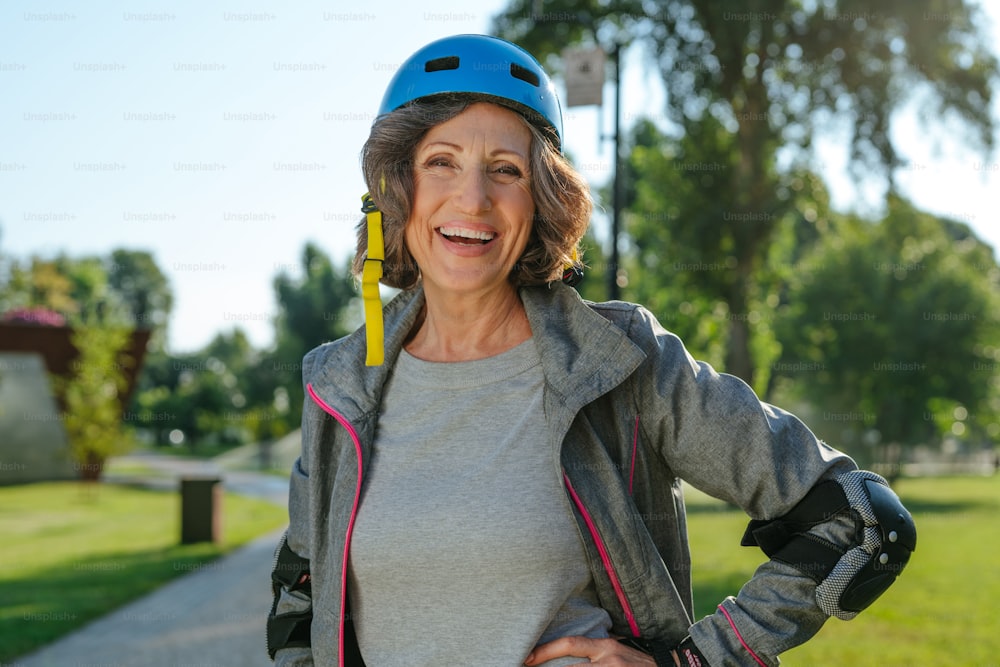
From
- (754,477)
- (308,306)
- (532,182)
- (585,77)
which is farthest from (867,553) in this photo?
(308,306)

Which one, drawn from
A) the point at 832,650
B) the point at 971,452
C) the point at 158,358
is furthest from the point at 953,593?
the point at 158,358

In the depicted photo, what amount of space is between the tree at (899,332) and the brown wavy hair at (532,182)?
26.6 meters

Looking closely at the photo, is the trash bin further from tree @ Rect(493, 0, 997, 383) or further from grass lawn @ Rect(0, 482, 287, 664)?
tree @ Rect(493, 0, 997, 383)

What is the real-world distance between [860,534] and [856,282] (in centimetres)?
3041

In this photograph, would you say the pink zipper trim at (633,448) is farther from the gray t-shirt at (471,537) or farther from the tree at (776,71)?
the tree at (776,71)

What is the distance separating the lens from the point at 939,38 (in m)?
15.7

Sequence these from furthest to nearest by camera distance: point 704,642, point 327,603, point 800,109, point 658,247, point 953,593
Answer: point 658,247
point 800,109
point 953,593
point 327,603
point 704,642

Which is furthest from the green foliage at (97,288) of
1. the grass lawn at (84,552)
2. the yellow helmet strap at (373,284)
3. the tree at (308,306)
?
the yellow helmet strap at (373,284)

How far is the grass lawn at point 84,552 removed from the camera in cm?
887

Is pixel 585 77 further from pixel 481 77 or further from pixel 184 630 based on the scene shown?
pixel 481 77

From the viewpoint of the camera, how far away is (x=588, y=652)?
6.82 feet

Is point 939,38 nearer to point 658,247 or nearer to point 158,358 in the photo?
point 658,247

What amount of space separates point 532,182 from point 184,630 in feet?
22.9

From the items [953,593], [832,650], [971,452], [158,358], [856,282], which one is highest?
[856,282]
